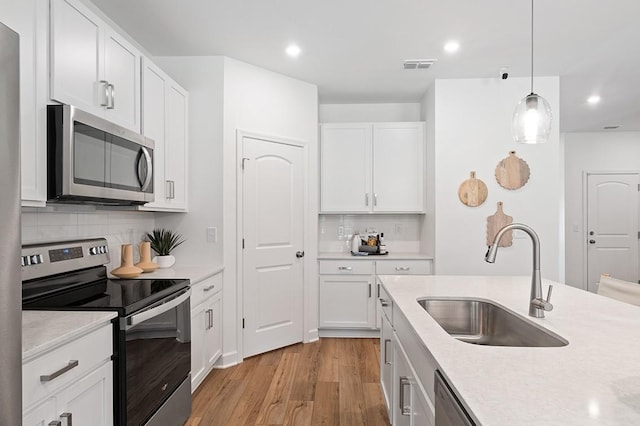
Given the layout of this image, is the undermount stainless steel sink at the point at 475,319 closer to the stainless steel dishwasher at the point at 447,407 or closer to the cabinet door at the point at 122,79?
the stainless steel dishwasher at the point at 447,407

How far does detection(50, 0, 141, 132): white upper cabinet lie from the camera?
1.77 metres

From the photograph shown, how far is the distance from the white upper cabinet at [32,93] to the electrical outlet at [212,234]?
171cm

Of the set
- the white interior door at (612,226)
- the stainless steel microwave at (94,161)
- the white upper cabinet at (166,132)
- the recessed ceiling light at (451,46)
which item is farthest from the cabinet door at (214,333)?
the white interior door at (612,226)

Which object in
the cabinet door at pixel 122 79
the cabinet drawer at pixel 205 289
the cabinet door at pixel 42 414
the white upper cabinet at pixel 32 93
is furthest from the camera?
the cabinet drawer at pixel 205 289

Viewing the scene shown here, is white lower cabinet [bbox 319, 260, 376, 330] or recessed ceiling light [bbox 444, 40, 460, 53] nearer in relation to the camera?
recessed ceiling light [bbox 444, 40, 460, 53]

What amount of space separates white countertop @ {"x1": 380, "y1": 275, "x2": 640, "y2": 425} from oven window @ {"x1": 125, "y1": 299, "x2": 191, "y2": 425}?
1.20m

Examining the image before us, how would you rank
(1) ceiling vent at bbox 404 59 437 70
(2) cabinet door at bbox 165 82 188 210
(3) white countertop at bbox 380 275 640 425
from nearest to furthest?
(3) white countertop at bbox 380 275 640 425 < (2) cabinet door at bbox 165 82 188 210 < (1) ceiling vent at bbox 404 59 437 70

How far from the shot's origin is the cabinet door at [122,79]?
7.16 ft

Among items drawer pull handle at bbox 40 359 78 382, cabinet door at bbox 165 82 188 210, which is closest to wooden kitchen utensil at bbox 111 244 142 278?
cabinet door at bbox 165 82 188 210

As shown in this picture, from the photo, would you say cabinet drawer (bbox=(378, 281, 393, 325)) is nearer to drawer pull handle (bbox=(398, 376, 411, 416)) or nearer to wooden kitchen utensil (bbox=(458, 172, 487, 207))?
drawer pull handle (bbox=(398, 376, 411, 416))

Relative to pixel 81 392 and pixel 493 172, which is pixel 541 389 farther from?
pixel 493 172

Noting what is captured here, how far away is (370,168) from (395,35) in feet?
5.56

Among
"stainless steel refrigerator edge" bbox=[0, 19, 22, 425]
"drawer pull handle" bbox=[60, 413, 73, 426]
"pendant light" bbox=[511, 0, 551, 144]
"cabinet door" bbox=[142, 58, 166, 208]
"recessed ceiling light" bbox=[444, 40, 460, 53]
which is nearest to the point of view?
"stainless steel refrigerator edge" bbox=[0, 19, 22, 425]

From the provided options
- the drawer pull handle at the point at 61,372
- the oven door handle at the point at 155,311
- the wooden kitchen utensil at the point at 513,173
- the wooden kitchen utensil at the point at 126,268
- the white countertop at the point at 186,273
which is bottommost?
the drawer pull handle at the point at 61,372
